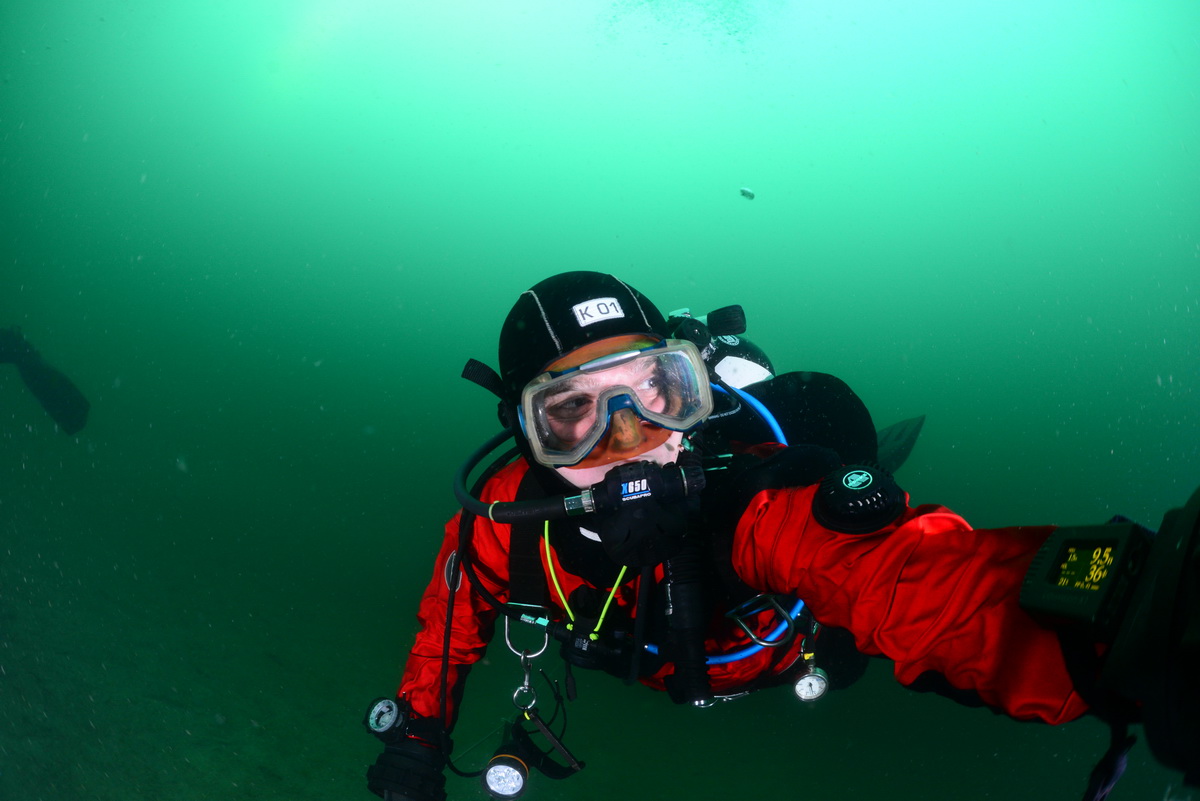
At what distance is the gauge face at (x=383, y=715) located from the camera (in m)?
2.67

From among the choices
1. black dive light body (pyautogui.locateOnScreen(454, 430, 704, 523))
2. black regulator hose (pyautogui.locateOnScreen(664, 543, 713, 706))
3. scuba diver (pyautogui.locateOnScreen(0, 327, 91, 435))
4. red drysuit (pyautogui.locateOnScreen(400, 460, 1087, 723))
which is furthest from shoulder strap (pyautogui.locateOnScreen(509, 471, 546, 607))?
scuba diver (pyautogui.locateOnScreen(0, 327, 91, 435))

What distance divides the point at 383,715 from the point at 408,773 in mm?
290

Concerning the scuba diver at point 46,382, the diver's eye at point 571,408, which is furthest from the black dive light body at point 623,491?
the scuba diver at point 46,382

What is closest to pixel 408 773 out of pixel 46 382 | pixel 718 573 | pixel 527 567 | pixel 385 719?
pixel 385 719

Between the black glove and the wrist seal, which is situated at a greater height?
the wrist seal

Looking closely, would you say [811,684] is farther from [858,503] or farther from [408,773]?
[408,773]

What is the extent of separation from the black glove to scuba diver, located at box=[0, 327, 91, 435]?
1321cm

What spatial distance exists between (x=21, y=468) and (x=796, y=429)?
121 ft

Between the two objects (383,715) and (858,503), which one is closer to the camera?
(858,503)

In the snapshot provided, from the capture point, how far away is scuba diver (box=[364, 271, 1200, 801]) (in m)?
0.95

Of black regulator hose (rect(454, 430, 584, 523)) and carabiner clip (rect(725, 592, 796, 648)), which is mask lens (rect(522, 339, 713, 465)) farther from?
carabiner clip (rect(725, 592, 796, 648))

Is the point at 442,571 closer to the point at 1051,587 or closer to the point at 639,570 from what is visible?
the point at 639,570

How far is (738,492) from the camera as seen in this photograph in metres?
1.99

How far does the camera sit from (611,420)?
2.25 m
